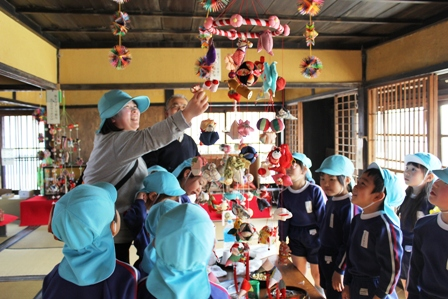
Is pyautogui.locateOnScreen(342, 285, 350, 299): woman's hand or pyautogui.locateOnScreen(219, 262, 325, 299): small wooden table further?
pyautogui.locateOnScreen(342, 285, 350, 299): woman's hand

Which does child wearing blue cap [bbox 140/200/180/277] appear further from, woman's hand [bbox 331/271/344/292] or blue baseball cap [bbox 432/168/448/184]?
woman's hand [bbox 331/271/344/292]

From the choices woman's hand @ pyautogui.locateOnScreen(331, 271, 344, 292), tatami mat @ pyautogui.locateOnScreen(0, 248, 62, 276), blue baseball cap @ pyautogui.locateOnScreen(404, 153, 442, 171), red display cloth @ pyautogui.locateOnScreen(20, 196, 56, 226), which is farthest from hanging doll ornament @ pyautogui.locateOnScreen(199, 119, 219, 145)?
red display cloth @ pyautogui.locateOnScreen(20, 196, 56, 226)

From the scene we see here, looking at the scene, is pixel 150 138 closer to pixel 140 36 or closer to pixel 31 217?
pixel 140 36

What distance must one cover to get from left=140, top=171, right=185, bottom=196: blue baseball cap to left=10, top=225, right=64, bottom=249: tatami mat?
4.05 metres

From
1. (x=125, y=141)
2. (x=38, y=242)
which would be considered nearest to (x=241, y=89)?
(x=125, y=141)

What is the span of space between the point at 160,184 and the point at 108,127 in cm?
37

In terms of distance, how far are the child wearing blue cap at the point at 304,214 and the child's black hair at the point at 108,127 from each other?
6.22 feet

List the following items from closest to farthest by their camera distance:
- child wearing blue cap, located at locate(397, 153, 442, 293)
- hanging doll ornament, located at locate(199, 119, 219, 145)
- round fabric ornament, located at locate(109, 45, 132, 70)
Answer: hanging doll ornament, located at locate(199, 119, 219, 145)
child wearing blue cap, located at locate(397, 153, 442, 293)
round fabric ornament, located at locate(109, 45, 132, 70)

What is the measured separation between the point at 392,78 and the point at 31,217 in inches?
245

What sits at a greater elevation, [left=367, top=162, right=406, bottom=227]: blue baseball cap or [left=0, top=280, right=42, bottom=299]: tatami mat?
[left=367, top=162, right=406, bottom=227]: blue baseball cap

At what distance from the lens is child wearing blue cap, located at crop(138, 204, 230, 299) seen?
126cm

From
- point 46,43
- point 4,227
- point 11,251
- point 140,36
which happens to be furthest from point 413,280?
point 4,227

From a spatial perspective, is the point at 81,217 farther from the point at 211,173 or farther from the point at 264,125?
the point at 264,125

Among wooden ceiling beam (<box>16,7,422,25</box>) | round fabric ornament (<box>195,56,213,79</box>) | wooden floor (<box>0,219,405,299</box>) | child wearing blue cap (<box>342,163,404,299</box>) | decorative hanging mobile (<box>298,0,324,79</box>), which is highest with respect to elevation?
wooden ceiling beam (<box>16,7,422,25</box>)
